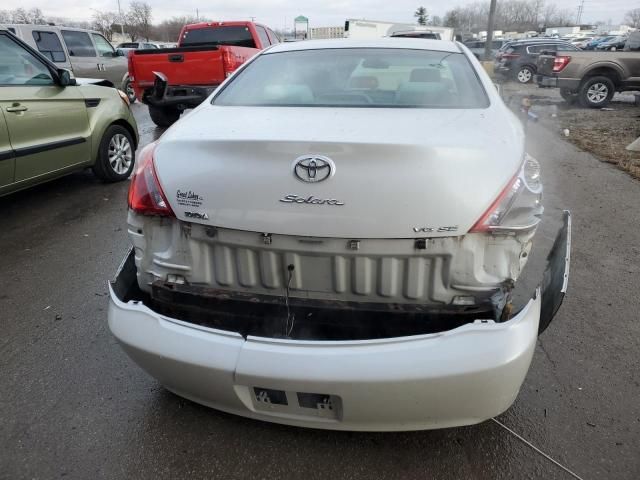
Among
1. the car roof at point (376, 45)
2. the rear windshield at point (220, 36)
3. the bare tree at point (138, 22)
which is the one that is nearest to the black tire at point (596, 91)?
the rear windshield at point (220, 36)

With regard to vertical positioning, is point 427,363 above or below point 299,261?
below

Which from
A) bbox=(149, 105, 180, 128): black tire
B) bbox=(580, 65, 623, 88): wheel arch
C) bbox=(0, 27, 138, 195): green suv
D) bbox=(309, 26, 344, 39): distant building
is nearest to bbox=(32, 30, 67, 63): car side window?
bbox=(149, 105, 180, 128): black tire

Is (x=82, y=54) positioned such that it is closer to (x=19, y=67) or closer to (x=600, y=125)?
(x=19, y=67)

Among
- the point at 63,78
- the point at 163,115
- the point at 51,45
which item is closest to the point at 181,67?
the point at 163,115

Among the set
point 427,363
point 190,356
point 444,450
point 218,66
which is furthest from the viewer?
point 218,66

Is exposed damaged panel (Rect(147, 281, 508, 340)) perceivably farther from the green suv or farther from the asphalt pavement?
the green suv

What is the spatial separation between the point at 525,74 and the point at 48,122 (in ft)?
A: 64.8

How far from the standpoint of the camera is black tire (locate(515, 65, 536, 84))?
65.3ft

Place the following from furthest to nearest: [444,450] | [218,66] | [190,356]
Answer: [218,66] → [444,450] → [190,356]

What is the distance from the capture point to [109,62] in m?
13.0

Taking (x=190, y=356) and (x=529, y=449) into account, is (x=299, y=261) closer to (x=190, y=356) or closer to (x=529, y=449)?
(x=190, y=356)

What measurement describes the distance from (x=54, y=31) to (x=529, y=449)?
12.9 metres

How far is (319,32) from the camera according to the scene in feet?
103

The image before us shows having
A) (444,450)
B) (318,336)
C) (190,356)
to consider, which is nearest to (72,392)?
(190,356)
